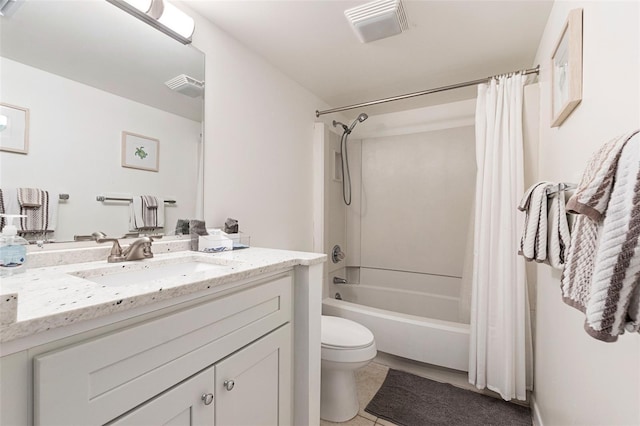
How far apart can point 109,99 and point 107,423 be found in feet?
3.70

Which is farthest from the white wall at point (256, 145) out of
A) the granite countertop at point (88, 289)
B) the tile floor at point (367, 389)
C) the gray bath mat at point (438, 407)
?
the gray bath mat at point (438, 407)

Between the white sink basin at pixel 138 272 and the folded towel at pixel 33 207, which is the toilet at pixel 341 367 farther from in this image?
the folded towel at pixel 33 207

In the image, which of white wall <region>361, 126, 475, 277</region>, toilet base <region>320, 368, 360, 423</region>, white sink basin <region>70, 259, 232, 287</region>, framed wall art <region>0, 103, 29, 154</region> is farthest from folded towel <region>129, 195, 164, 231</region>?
white wall <region>361, 126, 475, 277</region>

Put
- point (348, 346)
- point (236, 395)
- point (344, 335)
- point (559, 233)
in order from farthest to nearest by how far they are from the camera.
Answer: point (344, 335) < point (348, 346) < point (559, 233) < point (236, 395)

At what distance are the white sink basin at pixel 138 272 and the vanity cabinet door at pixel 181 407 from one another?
0.30 metres

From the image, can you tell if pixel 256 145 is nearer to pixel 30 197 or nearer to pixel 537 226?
pixel 30 197

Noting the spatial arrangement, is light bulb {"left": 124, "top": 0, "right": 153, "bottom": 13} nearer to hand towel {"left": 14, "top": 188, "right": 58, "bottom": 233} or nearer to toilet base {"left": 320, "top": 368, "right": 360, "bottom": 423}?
hand towel {"left": 14, "top": 188, "right": 58, "bottom": 233}

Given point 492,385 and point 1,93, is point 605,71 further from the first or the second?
point 1,93

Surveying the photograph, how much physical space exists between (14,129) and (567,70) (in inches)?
78.0

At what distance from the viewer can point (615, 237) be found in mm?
452

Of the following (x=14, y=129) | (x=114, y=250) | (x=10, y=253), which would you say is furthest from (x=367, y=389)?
(x=14, y=129)

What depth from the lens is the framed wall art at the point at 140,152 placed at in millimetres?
1194

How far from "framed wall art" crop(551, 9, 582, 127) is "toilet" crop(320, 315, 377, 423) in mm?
1383

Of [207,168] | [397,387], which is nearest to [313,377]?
[397,387]
